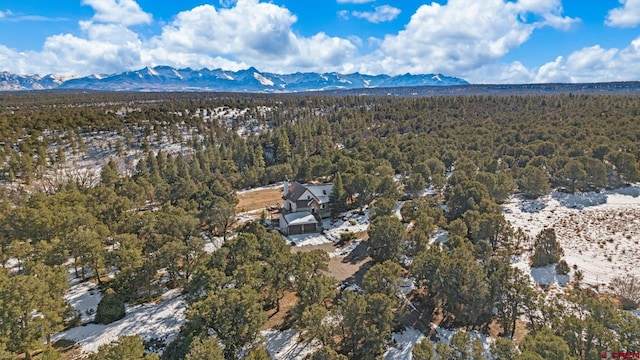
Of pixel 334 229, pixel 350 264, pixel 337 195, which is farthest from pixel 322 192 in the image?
pixel 350 264

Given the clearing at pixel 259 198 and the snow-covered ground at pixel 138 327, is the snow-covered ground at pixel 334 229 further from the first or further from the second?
the snow-covered ground at pixel 138 327

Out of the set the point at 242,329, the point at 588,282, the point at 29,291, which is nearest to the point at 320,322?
the point at 242,329

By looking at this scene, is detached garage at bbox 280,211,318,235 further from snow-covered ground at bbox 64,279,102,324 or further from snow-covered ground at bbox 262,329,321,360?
snow-covered ground at bbox 64,279,102,324

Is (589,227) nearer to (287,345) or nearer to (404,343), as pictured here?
(404,343)

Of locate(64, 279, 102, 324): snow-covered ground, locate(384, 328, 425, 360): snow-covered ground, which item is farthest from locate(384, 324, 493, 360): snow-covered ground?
locate(64, 279, 102, 324): snow-covered ground

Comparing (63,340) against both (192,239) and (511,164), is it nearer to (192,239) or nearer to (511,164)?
(192,239)

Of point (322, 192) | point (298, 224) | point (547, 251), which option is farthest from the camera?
point (322, 192)
